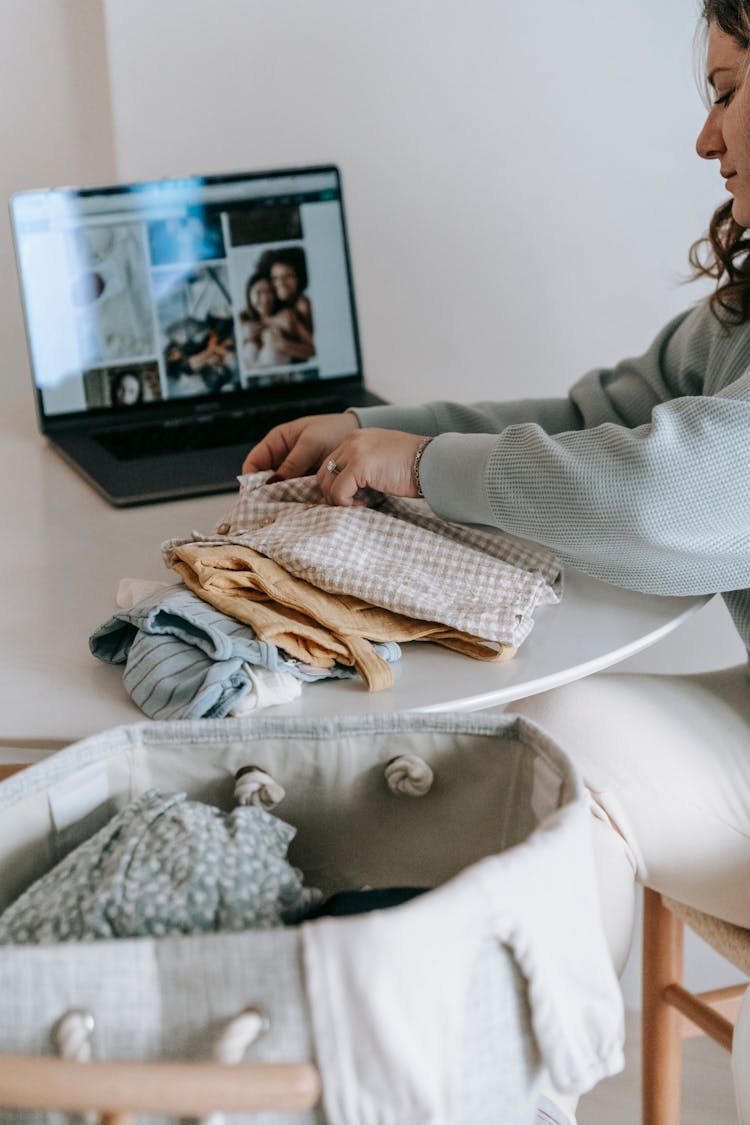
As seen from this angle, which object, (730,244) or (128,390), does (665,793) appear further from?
(128,390)

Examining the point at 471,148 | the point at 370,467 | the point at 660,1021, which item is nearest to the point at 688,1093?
the point at 660,1021

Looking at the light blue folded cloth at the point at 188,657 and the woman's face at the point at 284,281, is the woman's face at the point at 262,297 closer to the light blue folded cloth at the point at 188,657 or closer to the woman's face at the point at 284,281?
the woman's face at the point at 284,281

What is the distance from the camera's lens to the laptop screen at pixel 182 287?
4.39 feet

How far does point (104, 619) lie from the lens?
882 mm

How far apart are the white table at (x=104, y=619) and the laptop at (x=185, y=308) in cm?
21

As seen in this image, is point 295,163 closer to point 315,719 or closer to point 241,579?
point 241,579

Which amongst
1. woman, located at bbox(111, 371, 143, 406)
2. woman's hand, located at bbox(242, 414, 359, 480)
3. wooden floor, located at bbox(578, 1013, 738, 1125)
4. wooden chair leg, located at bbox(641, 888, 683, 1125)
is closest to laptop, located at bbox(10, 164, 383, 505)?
woman, located at bbox(111, 371, 143, 406)

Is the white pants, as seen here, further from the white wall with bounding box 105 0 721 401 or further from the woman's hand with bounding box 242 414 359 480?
the white wall with bounding box 105 0 721 401

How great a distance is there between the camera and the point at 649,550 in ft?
2.72

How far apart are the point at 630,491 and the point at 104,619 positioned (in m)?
0.38

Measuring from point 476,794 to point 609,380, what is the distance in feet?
2.11

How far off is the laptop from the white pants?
51cm

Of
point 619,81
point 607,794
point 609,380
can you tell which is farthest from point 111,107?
point 607,794

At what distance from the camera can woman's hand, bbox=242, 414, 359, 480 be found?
1.07m
